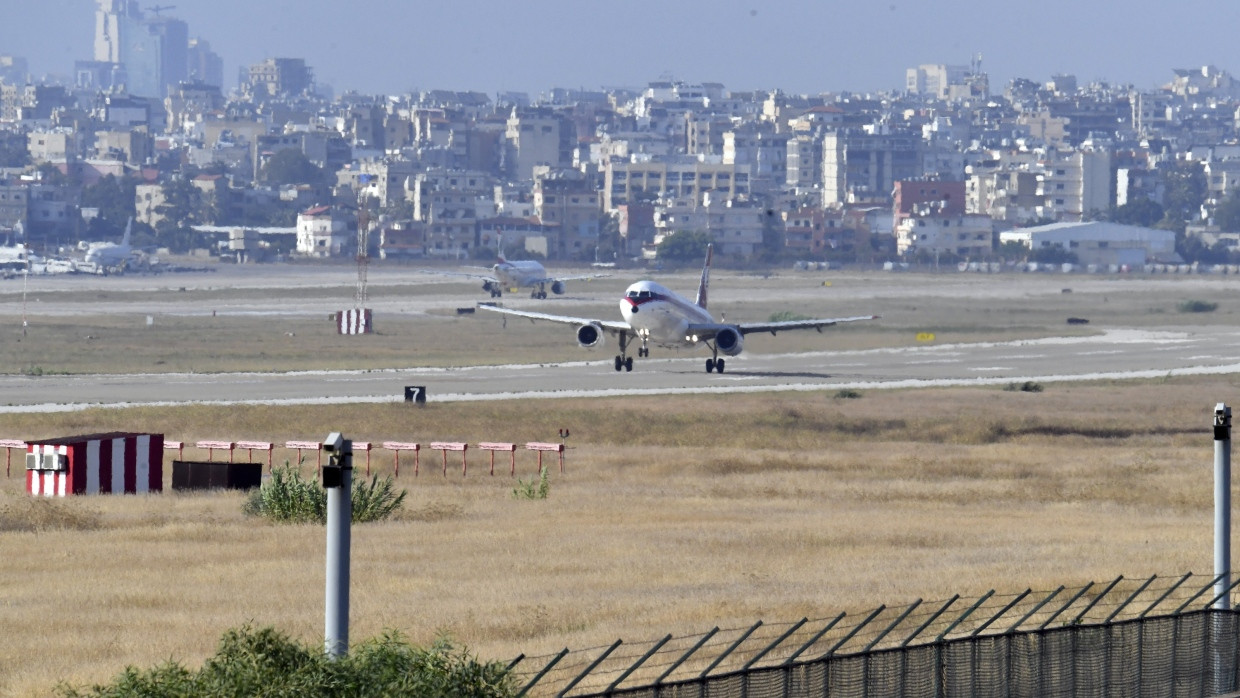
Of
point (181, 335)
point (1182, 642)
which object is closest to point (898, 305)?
point (181, 335)

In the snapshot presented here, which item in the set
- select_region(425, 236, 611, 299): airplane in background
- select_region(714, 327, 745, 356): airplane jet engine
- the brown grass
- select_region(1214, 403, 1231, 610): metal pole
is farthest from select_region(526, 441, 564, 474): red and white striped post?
select_region(425, 236, 611, 299): airplane in background

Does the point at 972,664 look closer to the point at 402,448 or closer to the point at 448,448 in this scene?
the point at 402,448

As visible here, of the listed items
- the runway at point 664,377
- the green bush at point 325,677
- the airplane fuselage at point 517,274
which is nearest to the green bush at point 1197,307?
the runway at point 664,377

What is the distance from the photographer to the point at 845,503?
1831 inches

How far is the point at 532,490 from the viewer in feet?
155

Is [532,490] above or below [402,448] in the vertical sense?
below

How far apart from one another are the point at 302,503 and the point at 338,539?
24298 mm

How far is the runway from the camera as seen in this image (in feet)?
257

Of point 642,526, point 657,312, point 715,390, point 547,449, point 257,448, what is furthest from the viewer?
point 657,312

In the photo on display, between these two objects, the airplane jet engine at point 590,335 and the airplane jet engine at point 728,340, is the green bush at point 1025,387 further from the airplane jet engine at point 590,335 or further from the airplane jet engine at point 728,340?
the airplane jet engine at point 590,335

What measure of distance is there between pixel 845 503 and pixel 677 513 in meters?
5.32

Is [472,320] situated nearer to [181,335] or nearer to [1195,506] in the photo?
[181,335]

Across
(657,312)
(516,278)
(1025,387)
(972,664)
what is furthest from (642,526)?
(516,278)

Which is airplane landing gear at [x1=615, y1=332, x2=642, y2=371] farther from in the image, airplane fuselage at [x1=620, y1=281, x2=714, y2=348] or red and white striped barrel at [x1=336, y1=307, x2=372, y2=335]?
red and white striped barrel at [x1=336, y1=307, x2=372, y2=335]
